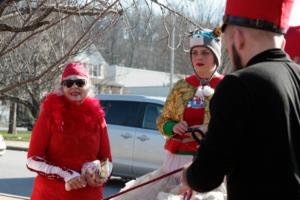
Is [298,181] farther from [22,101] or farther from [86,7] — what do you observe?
[22,101]

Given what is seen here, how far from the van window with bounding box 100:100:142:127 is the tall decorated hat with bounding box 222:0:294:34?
27.1 feet

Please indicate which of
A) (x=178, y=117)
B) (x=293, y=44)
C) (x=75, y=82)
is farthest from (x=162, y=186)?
(x=293, y=44)

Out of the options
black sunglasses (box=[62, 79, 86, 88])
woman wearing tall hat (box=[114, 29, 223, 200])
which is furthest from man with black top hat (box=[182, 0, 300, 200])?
black sunglasses (box=[62, 79, 86, 88])

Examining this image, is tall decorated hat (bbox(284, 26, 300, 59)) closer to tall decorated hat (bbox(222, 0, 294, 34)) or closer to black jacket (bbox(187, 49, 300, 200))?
tall decorated hat (bbox(222, 0, 294, 34))

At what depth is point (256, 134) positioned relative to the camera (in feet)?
6.20

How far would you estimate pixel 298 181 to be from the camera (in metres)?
1.90

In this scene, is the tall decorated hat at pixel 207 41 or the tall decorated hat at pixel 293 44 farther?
the tall decorated hat at pixel 207 41

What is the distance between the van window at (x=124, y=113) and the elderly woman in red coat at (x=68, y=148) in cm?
611

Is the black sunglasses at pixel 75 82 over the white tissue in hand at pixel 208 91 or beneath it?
beneath

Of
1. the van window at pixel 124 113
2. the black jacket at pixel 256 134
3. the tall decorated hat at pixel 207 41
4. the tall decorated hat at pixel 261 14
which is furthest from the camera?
the van window at pixel 124 113

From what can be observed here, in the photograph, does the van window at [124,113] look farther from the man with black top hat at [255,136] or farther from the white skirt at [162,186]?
the man with black top hat at [255,136]

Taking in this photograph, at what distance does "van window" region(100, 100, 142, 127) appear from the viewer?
10352 mm

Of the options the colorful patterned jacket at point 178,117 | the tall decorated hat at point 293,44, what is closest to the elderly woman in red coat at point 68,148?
the colorful patterned jacket at point 178,117

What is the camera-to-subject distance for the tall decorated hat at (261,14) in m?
2.00
